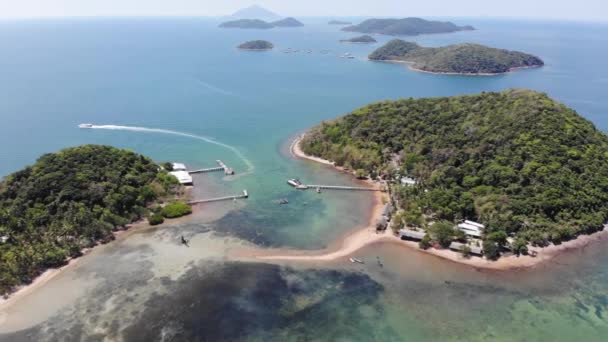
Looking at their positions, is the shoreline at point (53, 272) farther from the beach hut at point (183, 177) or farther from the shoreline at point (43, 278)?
the beach hut at point (183, 177)

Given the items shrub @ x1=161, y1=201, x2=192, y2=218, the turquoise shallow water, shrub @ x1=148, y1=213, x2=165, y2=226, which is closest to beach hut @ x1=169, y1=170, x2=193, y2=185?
the turquoise shallow water

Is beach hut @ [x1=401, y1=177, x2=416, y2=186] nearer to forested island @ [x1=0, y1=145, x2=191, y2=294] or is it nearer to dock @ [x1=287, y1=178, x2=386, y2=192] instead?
dock @ [x1=287, y1=178, x2=386, y2=192]

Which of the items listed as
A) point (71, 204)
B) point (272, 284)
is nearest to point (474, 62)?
point (272, 284)

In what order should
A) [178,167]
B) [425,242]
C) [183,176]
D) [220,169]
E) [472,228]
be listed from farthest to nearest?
[220,169] → [178,167] → [183,176] → [472,228] → [425,242]

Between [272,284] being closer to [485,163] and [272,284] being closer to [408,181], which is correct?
[408,181]

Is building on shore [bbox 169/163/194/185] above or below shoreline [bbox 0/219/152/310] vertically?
above
